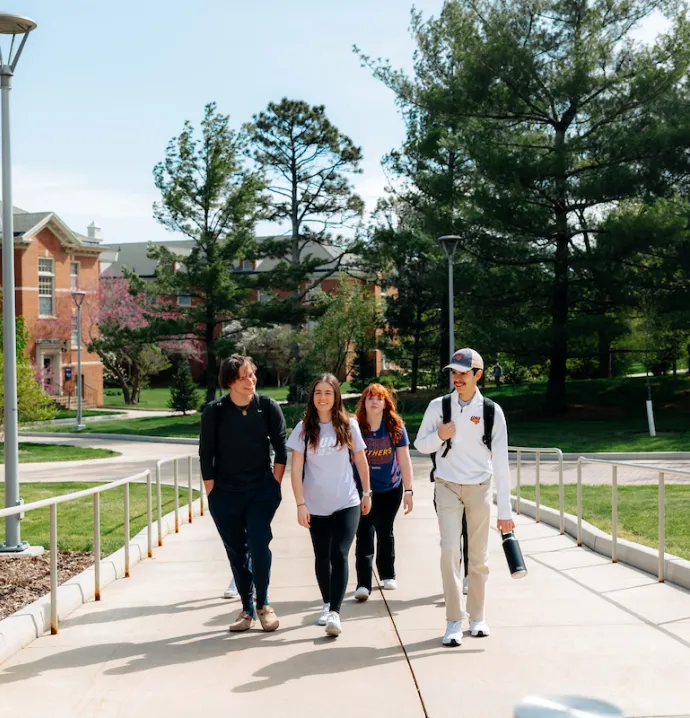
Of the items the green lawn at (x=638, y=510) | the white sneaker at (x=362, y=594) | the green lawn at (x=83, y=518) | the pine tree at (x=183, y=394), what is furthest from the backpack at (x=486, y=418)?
the pine tree at (x=183, y=394)

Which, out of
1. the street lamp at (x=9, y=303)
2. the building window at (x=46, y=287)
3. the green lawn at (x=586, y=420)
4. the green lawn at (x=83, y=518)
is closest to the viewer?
the street lamp at (x=9, y=303)

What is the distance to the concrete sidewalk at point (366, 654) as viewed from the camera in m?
4.74

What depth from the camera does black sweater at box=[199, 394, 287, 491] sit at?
629cm

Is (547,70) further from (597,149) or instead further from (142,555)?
(142,555)

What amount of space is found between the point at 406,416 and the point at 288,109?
17.3m

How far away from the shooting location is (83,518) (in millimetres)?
12703

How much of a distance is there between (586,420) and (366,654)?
2700 centimetres

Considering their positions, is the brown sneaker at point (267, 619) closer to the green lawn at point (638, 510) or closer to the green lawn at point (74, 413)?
the green lawn at point (638, 510)

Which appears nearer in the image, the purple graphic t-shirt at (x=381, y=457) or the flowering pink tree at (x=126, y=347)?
the purple graphic t-shirt at (x=381, y=457)

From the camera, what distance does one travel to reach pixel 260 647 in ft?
19.2

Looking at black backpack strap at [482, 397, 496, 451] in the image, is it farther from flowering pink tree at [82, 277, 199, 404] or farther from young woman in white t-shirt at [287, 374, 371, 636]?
flowering pink tree at [82, 277, 199, 404]

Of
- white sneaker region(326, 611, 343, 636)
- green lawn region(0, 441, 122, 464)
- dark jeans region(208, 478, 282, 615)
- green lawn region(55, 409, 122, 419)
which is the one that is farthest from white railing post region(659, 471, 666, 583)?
green lawn region(55, 409, 122, 419)

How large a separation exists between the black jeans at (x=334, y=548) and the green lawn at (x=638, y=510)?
3704mm

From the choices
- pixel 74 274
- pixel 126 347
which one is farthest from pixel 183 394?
pixel 74 274
